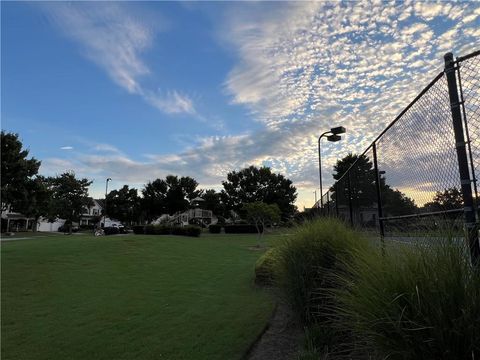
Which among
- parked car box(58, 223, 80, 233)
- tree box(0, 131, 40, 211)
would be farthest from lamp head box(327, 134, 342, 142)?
parked car box(58, 223, 80, 233)

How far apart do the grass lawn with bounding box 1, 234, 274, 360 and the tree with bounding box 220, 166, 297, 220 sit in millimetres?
46936

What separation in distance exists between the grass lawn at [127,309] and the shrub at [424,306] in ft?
8.86

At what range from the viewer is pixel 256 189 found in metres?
61.1

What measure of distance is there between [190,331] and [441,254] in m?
4.19

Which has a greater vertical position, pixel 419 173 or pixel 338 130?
pixel 338 130

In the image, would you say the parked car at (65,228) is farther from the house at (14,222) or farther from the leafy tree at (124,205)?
the leafy tree at (124,205)

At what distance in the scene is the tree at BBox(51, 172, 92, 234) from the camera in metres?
50.9

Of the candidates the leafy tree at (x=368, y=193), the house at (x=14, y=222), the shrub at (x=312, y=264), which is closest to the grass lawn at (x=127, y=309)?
the shrub at (x=312, y=264)

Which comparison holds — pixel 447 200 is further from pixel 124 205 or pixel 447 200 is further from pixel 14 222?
pixel 14 222

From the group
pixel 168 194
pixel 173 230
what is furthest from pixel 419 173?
pixel 168 194

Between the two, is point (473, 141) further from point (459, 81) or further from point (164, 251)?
point (164, 251)

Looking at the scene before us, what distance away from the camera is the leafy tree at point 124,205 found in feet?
240

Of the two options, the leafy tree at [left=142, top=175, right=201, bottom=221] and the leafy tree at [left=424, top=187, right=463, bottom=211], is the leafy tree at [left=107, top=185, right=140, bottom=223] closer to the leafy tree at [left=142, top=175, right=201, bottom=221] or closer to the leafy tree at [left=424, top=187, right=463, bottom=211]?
the leafy tree at [left=142, top=175, right=201, bottom=221]

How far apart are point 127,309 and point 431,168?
5.71 meters
